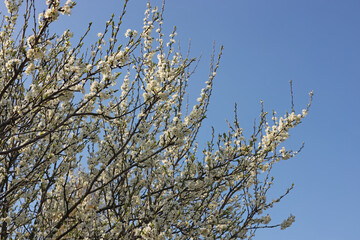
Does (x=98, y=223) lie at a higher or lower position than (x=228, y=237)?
higher

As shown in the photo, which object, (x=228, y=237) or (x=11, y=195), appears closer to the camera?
(x=228, y=237)

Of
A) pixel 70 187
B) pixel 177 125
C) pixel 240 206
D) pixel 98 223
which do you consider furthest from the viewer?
pixel 240 206

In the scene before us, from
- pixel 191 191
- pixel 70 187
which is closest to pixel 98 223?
pixel 70 187

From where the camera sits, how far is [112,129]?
16.5 ft

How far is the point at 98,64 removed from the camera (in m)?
3.58

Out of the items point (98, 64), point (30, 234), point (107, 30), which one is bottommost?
point (30, 234)

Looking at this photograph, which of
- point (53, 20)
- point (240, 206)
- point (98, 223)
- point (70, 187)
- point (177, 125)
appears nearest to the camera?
point (53, 20)

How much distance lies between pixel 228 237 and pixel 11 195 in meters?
3.22

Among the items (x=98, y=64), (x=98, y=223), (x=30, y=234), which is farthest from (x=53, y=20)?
(x=30, y=234)

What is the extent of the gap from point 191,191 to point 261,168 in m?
1.19

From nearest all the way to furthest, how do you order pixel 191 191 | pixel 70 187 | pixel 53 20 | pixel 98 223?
pixel 53 20 → pixel 191 191 → pixel 98 223 → pixel 70 187

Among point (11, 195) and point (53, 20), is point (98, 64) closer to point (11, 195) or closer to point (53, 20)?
point (53, 20)

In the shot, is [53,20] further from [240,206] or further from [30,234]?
[240,206]

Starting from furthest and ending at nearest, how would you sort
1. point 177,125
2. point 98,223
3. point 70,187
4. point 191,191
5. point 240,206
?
point 240,206 < point 70,187 < point 98,223 < point 191,191 < point 177,125
